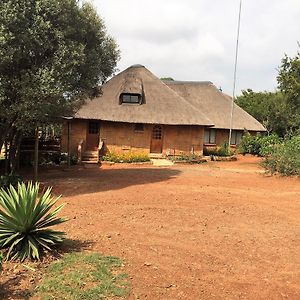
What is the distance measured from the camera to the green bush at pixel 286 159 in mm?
15790

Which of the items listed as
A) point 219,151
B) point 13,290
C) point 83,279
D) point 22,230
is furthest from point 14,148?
point 219,151

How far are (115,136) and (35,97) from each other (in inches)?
525

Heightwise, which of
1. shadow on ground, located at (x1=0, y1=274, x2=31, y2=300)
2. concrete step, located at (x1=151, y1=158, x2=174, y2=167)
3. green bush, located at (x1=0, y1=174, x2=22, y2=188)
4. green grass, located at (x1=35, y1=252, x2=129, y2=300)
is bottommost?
shadow on ground, located at (x1=0, y1=274, x2=31, y2=300)

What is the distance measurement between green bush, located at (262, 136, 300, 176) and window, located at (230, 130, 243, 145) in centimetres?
1466

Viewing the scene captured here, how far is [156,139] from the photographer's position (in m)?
25.2

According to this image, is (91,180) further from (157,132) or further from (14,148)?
(157,132)

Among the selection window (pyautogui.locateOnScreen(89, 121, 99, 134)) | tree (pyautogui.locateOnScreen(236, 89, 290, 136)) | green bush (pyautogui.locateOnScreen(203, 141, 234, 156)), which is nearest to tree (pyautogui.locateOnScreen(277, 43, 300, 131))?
green bush (pyautogui.locateOnScreen(203, 141, 234, 156))

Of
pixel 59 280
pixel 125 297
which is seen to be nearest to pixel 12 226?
pixel 59 280

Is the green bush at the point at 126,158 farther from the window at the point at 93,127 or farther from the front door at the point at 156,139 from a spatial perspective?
the window at the point at 93,127

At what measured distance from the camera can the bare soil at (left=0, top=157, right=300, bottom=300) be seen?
5.31 m

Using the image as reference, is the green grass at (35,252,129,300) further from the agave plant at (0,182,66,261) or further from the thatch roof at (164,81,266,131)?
the thatch roof at (164,81,266,131)

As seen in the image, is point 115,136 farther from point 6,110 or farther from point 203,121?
point 6,110

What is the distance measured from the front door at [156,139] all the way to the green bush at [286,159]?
372 inches

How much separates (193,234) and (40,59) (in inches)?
317
